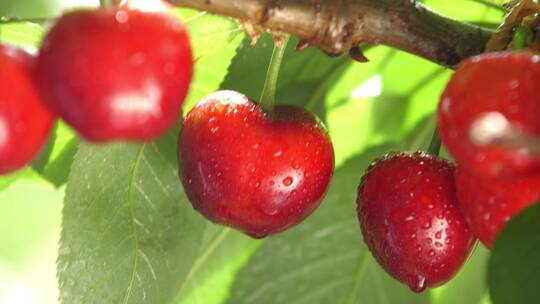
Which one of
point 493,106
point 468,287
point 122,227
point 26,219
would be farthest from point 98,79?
point 26,219

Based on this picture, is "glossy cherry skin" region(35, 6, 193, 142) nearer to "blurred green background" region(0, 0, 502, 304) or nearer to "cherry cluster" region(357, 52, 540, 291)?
"cherry cluster" region(357, 52, 540, 291)

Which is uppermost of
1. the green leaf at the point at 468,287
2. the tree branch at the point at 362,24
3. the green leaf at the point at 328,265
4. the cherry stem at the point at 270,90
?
the tree branch at the point at 362,24

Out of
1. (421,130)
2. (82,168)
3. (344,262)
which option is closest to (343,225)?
(344,262)

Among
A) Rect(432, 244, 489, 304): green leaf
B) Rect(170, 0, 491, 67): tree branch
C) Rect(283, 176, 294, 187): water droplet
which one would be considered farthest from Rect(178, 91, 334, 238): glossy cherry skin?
Rect(432, 244, 489, 304): green leaf

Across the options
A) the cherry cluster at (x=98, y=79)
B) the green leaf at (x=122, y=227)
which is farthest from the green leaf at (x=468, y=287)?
the cherry cluster at (x=98, y=79)

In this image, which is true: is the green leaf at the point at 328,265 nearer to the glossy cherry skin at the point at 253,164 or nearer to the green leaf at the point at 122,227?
the green leaf at the point at 122,227

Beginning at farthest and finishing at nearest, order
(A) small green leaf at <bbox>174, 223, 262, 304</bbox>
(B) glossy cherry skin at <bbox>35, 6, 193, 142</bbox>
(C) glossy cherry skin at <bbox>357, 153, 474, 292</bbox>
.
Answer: (A) small green leaf at <bbox>174, 223, 262, 304</bbox>
(C) glossy cherry skin at <bbox>357, 153, 474, 292</bbox>
(B) glossy cherry skin at <bbox>35, 6, 193, 142</bbox>
